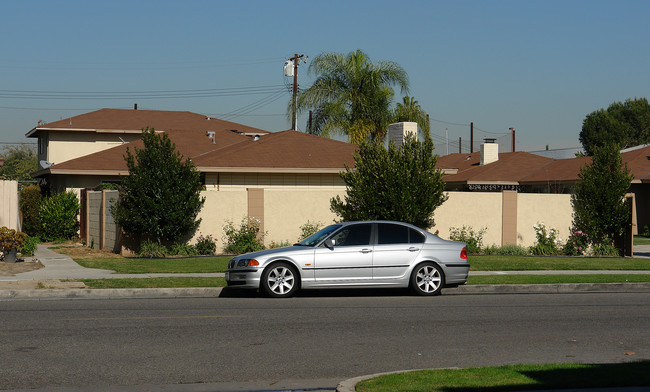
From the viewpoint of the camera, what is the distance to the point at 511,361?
907 centimetres

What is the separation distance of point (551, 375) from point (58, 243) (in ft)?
85.1

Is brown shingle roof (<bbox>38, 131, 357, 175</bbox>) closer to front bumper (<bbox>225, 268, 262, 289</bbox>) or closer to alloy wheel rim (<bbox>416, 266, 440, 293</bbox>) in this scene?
front bumper (<bbox>225, 268, 262, 289</bbox>)

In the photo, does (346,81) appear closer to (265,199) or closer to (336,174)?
(336,174)

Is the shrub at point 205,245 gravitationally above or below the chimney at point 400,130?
below

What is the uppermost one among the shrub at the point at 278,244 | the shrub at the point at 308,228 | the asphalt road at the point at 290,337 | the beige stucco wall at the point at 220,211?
the beige stucco wall at the point at 220,211

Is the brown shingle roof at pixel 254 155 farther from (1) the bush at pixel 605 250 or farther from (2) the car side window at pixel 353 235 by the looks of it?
(2) the car side window at pixel 353 235

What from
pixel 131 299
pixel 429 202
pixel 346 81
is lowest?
pixel 131 299

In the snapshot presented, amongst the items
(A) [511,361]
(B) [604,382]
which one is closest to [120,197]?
(A) [511,361]

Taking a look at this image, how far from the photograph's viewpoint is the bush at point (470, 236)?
83.2ft

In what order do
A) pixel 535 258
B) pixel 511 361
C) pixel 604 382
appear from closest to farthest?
pixel 604 382 → pixel 511 361 → pixel 535 258

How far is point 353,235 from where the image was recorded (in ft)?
51.2

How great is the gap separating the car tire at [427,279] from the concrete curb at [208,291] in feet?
3.07

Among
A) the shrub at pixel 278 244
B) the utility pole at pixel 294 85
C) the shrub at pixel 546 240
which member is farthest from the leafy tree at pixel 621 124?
the shrub at pixel 278 244

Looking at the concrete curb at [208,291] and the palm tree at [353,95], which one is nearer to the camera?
the concrete curb at [208,291]
